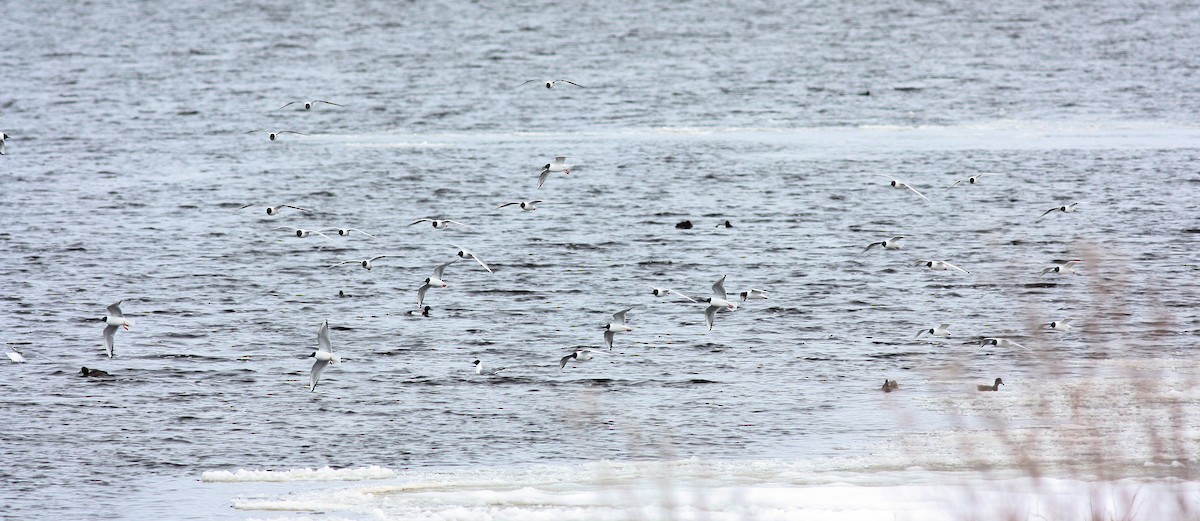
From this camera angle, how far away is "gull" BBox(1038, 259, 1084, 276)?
25.0 meters

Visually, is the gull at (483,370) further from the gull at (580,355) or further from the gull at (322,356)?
the gull at (322,356)

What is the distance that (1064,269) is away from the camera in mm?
25266

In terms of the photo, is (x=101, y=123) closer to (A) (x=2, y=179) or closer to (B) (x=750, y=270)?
(A) (x=2, y=179)

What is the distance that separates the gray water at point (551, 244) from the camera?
18.5m

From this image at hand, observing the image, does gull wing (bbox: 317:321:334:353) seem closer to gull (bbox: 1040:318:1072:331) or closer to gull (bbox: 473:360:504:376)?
gull (bbox: 473:360:504:376)

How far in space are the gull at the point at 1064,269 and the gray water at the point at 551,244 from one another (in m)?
0.45

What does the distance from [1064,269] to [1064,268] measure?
0.59 ft

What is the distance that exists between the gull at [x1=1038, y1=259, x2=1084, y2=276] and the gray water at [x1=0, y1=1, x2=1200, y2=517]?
1.48ft

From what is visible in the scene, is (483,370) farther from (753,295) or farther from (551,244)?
(551,244)

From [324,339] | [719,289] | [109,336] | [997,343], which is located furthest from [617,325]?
[109,336]

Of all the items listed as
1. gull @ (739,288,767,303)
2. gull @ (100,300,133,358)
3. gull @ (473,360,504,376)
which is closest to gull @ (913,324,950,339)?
gull @ (739,288,767,303)

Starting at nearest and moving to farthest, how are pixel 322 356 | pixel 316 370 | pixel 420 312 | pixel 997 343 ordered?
pixel 322 356, pixel 316 370, pixel 997 343, pixel 420 312

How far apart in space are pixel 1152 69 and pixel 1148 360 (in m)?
41.5

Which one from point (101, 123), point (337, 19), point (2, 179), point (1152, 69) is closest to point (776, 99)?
point (1152, 69)
